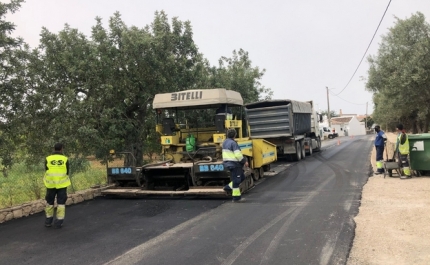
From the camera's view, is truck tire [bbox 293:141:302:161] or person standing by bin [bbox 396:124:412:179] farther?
truck tire [bbox 293:141:302:161]

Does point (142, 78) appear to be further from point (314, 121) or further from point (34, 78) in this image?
point (314, 121)

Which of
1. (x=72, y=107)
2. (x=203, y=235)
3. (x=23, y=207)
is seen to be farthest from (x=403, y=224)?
(x=72, y=107)

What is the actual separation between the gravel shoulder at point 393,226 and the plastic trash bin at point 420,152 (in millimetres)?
1536

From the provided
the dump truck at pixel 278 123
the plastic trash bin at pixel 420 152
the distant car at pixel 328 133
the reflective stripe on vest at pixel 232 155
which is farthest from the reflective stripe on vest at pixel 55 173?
the distant car at pixel 328 133

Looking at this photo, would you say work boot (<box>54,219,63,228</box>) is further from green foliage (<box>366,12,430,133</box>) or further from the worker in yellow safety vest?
green foliage (<box>366,12,430,133</box>)

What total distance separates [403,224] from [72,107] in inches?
348

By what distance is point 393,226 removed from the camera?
6.00 m

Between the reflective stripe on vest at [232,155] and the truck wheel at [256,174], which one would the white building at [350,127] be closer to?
the truck wheel at [256,174]

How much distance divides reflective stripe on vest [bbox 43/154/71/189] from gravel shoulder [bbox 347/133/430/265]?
525 centimetres

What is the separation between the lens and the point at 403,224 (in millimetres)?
6070

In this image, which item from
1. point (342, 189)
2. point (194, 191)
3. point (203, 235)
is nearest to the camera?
point (203, 235)

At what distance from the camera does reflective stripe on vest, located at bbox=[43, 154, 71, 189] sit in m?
7.11

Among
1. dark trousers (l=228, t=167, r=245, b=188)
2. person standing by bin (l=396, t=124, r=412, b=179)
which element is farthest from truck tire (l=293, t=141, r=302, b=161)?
dark trousers (l=228, t=167, r=245, b=188)

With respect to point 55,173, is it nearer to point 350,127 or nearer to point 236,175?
point 236,175
